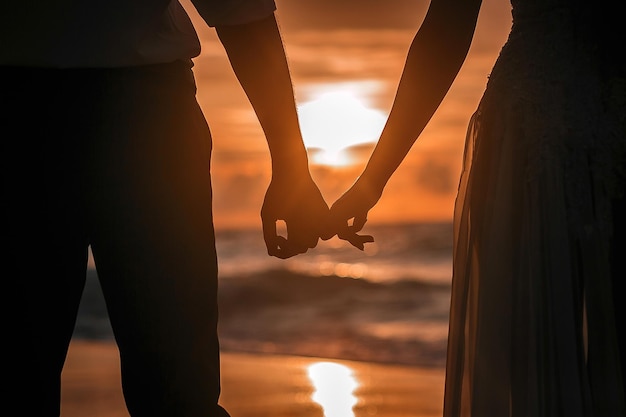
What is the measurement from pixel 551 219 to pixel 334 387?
4.06 meters

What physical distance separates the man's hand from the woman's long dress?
48cm

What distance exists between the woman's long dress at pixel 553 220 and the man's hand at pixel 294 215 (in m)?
0.48

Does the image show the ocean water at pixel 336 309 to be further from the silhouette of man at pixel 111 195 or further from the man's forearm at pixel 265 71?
the silhouette of man at pixel 111 195

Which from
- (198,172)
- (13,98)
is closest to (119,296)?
(198,172)

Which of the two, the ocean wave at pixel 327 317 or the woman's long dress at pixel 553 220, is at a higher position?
the ocean wave at pixel 327 317

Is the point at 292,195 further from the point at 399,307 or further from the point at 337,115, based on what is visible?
the point at 399,307

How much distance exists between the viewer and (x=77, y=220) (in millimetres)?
2014

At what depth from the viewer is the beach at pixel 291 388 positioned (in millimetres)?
5410

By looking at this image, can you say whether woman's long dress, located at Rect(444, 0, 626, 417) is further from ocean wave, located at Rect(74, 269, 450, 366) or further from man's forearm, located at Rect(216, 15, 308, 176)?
ocean wave, located at Rect(74, 269, 450, 366)

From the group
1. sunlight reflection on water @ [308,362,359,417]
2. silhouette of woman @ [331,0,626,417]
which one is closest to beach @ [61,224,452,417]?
sunlight reflection on water @ [308,362,359,417]

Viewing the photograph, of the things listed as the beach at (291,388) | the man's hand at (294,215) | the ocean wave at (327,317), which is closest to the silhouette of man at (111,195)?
the man's hand at (294,215)

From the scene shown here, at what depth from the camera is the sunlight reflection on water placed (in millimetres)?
5449

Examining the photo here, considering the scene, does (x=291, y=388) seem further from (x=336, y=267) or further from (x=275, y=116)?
(x=336, y=267)

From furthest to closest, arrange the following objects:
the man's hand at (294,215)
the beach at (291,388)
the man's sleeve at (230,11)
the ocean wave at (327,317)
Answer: the ocean wave at (327,317)
the beach at (291,388)
the man's hand at (294,215)
the man's sleeve at (230,11)
